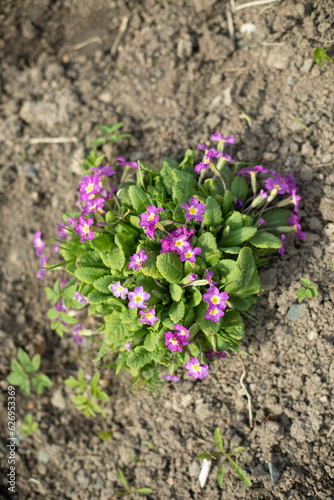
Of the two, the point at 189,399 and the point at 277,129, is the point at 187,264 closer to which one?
the point at 189,399

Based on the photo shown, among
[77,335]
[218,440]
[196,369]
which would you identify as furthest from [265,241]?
[77,335]

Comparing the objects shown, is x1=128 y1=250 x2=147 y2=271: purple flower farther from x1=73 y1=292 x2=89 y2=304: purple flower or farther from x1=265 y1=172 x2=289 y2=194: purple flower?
x1=265 y1=172 x2=289 y2=194: purple flower

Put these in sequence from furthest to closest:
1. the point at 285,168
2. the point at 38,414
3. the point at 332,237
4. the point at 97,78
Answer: the point at 97,78 → the point at 38,414 → the point at 285,168 → the point at 332,237

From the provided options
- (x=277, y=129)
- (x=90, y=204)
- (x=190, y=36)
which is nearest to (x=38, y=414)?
(x=90, y=204)

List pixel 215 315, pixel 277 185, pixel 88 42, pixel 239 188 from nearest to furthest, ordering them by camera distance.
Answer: pixel 215 315, pixel 277 185, pixel 239 188, pixel 88 42

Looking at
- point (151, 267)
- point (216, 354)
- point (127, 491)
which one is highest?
point (151, 267)

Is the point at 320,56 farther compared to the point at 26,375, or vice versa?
the point at 26,375

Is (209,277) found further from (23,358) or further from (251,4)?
(251,4)
